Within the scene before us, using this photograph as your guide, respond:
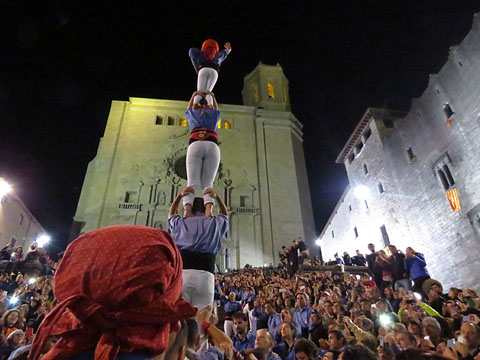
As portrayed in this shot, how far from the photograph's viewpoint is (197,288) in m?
3.43

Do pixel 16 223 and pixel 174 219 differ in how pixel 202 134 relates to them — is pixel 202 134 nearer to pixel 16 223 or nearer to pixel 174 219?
pixel 174 219

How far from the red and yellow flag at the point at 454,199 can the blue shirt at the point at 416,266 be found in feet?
29.0

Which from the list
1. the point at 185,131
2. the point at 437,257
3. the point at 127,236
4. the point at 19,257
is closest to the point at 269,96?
the point at 185,131

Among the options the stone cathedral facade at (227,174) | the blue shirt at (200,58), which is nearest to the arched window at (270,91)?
the stone cathedral facade at (227,174)

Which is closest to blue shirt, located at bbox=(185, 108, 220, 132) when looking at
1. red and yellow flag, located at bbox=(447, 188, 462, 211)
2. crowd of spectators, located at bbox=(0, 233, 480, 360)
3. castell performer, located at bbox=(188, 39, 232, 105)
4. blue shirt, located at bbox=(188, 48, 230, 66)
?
castell performer, located at bbox=(188, 39, 232, 105)

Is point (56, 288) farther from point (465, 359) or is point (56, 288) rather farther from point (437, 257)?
point (437, 257)

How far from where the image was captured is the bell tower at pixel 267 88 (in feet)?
124

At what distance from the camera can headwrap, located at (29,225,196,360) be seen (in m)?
1.39

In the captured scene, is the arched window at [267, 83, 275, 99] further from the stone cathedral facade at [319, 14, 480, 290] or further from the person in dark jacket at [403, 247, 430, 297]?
the person in dark jacket at [403, 247, 430, 297]

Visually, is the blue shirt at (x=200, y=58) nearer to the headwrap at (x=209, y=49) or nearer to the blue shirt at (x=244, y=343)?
the headwrap at (x=209, y=49)

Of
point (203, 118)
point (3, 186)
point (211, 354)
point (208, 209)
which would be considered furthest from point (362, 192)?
point (3, 186)

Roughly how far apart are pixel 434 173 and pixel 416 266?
11.0 meters

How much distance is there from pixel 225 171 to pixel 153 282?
100 feet

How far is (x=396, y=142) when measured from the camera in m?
22.2
